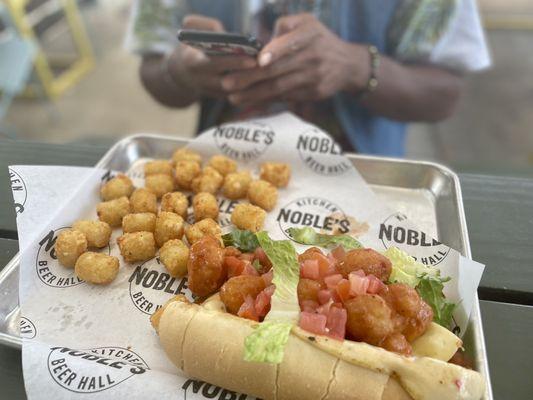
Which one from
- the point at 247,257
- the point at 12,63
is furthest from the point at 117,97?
the point at 247,257

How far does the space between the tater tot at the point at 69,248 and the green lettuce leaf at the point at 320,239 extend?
766 millimetres

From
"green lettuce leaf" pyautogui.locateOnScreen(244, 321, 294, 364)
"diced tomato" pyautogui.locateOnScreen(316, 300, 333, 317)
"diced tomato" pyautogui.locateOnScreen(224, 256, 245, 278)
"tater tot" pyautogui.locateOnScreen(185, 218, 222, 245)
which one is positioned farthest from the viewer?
"tater tot" pyautogui.locateOnScreen(185, 218, 222, 245)

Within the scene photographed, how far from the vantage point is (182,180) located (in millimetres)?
2064

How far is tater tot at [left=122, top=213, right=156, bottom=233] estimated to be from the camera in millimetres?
1831

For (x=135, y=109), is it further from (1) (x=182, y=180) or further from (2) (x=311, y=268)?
(2) (x=311, y=268)

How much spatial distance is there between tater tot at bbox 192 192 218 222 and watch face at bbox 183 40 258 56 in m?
0.59

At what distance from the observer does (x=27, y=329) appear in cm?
151

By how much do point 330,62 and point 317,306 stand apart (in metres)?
1.33

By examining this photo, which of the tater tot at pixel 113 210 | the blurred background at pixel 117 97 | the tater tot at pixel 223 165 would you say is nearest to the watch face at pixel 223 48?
the tater tot at pixel 223 165

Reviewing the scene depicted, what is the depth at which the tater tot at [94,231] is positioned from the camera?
1778 mm

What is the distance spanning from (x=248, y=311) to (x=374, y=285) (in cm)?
37

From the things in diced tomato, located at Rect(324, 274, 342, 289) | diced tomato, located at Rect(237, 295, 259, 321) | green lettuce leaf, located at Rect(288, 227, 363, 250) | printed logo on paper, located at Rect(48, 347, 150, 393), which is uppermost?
diced tomato, located at Rect(324, 274, 342, 289)

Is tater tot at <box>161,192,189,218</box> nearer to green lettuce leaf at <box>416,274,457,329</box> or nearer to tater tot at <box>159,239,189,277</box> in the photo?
tater tot at <box>159,239,189,277</box>

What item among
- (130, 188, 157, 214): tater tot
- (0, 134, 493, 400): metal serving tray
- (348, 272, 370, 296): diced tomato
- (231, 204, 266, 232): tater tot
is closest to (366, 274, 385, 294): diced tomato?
(348, 272, 370, 296): diced tomato
